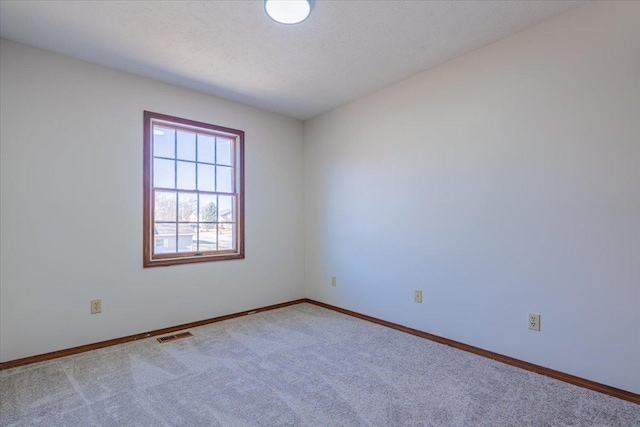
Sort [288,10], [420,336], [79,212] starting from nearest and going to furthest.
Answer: [288,10] → [79,212] → [420,336]

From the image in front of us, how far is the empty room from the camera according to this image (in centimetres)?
196

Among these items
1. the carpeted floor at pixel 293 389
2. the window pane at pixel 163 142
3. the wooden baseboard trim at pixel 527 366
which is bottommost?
the carpeted floor at pixel 293 389

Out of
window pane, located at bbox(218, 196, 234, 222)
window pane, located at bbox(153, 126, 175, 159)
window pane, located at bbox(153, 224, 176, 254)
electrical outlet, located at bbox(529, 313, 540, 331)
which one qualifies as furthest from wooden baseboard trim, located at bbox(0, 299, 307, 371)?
electrical outlet, located at bbox(529, 313, 540, 331)

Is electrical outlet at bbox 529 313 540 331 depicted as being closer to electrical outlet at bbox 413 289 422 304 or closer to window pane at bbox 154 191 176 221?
electrical outlet at bbox 413 289 422 304

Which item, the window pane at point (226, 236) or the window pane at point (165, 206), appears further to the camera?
the window pane at point (226, 236)

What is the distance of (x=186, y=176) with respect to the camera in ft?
11.2

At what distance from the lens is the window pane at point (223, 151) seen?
145 inches

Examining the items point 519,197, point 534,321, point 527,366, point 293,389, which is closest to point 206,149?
point 293,389

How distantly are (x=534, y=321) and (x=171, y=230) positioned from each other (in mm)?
3301

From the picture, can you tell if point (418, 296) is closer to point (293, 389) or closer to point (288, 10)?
point (293, 389)

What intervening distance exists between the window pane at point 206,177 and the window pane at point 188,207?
0.15 m

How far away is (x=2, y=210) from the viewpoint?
237cm

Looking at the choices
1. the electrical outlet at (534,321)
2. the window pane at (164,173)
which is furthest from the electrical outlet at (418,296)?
the window pane at (164,173)

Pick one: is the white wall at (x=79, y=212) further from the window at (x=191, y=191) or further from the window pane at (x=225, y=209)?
the window pane at (x=225, y=209)
